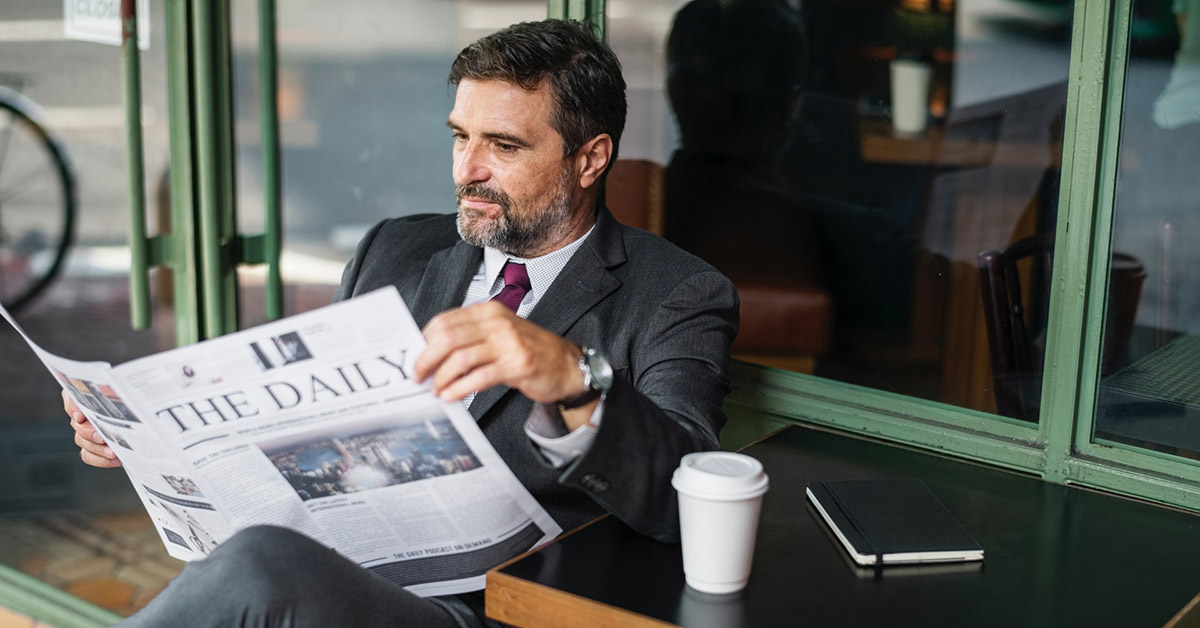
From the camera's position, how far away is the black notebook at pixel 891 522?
1258 mm

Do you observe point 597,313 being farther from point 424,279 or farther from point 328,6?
point 328,6

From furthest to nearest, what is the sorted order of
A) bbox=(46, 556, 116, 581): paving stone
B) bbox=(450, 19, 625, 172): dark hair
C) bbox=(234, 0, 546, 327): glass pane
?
bbox=(46, 556, 116, 581): paving stone, bbox=(234, 0, 546, 327): glass pane, bbox=(450, 19, 625, 172): dark hair

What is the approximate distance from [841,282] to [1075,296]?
0.49 meters

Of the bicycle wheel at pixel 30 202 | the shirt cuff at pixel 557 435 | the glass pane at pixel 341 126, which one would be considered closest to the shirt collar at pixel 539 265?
the shirt cuff at pixel 557 435

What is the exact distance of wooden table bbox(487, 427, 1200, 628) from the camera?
3.75ft

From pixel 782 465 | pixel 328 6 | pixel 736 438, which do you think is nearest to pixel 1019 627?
pixel 782 465

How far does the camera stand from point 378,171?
8.92 feet

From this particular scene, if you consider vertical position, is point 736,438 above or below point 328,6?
below

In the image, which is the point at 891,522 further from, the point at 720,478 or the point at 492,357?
the point at 492,357

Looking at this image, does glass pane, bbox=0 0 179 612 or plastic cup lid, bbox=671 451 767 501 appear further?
glass pane, bbox=0 0 179 612

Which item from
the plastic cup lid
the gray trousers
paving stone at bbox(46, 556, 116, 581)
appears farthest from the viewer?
paving stone at bbox(46, 556, 116, 581)

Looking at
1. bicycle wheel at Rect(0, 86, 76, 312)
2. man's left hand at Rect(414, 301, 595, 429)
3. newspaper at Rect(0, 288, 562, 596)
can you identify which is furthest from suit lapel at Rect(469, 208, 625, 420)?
bicycle wheel at Rect(0, 86, 76, 312)

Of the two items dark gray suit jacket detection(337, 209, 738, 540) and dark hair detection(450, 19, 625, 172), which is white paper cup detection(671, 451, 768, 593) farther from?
dark hair detection(450, 19, 625, 172)

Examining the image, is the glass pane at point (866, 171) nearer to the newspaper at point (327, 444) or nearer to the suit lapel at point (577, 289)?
the suit lapel at point (577, 289)
